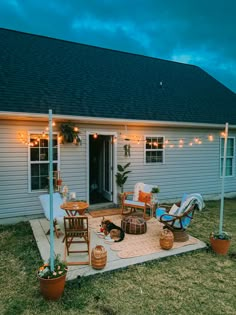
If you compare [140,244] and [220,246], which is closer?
[220,246]

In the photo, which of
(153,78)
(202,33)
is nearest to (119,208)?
(153,78)

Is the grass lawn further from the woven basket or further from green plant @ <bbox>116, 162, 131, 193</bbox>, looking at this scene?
green plant @ <bbox>116, 162, 131, 193</bbox>

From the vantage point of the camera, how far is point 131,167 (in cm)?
753

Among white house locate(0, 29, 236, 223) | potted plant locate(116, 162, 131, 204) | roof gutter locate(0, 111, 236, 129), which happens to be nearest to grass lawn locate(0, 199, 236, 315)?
white house locate(0, 29, 236, 223)

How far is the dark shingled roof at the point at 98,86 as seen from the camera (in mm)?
6441

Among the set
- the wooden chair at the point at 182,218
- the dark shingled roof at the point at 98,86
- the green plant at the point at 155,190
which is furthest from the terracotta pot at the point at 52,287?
the dark shingled roof at the point at 98,86

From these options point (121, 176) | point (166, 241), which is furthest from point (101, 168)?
point (166, 241)

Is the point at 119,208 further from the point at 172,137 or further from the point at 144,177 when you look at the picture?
the point at 172,137

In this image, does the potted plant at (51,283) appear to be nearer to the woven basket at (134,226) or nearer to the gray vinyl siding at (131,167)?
the woven basket at (134,226)

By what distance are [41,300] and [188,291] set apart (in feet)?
6.94

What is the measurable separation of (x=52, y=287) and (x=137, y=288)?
1248 millimetres

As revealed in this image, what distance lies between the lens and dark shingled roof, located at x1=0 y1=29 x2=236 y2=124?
21.1 ft

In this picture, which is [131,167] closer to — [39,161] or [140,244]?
[39,161]

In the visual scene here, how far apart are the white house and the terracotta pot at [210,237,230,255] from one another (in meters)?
3.61
